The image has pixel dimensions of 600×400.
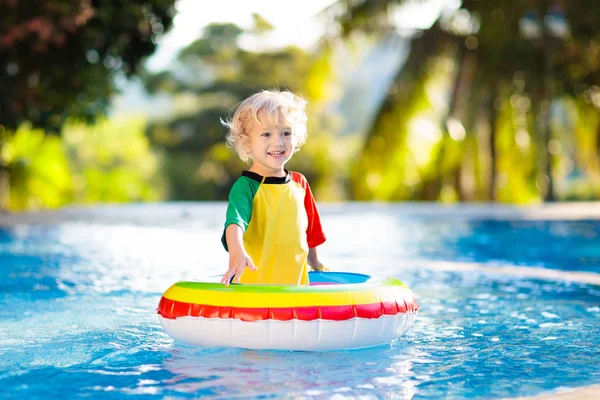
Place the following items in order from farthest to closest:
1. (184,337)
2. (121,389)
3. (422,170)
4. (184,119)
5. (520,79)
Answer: (184,119), (422,170), (520,79), (184,337), (121,389)

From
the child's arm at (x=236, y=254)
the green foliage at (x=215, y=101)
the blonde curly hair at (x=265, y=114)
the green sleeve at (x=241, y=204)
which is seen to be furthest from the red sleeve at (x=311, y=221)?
the green foliage at (x=215, y=101)

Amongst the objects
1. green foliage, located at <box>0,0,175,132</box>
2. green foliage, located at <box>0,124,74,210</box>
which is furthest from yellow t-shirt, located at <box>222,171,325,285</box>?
green foliage, located at <box>0,124,74,210</box>

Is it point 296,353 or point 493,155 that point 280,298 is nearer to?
point 296,353

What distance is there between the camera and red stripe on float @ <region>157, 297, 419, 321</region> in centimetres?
403

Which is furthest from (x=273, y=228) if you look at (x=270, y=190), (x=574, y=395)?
(x=574, y=395)

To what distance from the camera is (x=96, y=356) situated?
14.1 ft

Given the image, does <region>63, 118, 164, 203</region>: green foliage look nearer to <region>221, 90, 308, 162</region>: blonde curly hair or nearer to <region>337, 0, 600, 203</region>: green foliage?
<region>337, 0, 600, 203</region>: green foliage

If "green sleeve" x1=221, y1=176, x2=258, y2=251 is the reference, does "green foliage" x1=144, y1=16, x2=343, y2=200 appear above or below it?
above

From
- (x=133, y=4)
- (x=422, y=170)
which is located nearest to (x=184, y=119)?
(x=422, y=170)

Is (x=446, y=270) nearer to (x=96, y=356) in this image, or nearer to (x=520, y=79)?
(x=96, y=356)

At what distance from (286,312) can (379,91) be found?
65.7 feet

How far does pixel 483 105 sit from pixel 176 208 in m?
7.37

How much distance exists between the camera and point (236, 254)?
408 centimetres

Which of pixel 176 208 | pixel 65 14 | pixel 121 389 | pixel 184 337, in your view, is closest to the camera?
pixel 121 389
